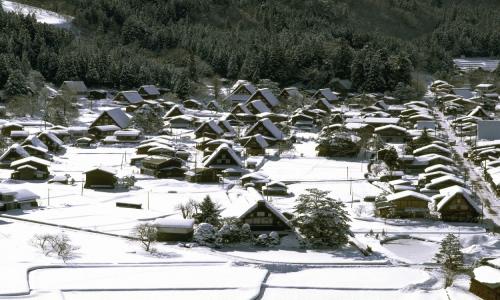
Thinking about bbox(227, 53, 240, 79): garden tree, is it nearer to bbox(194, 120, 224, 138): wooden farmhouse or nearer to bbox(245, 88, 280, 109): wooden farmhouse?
bbox(245, 88, 280, 109): wooden farmhouse

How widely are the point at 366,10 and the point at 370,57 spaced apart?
64.6 meters

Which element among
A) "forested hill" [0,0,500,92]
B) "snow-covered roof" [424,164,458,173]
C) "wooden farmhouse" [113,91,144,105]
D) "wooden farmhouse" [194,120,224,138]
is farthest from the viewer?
"forested hill" [0,0,500,92]

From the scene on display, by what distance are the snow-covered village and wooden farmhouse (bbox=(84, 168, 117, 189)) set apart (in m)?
0.12

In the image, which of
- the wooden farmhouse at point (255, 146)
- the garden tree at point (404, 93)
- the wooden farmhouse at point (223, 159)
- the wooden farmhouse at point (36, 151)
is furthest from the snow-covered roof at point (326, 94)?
the wooden farmhouse at point (36, 151)

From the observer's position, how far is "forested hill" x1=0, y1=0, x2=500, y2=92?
73500 millimetres

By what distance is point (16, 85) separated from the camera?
61.0 meters

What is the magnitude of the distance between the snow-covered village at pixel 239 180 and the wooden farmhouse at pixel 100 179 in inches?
4.8

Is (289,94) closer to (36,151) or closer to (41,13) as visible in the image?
(36,151)

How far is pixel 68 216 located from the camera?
98.8ft

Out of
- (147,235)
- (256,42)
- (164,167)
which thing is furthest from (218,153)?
A: (256,42)

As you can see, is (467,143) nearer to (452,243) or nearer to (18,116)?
(452,243)

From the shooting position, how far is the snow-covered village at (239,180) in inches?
902

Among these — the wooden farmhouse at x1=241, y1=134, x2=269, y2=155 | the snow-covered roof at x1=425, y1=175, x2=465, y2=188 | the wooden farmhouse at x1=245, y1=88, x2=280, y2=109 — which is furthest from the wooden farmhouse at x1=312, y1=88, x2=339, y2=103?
the snow-covered roof at x1=425, y1=175, x2=465, y2=188

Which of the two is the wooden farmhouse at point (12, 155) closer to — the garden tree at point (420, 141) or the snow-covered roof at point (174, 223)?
the snow-covered roof at point (174, 223)
